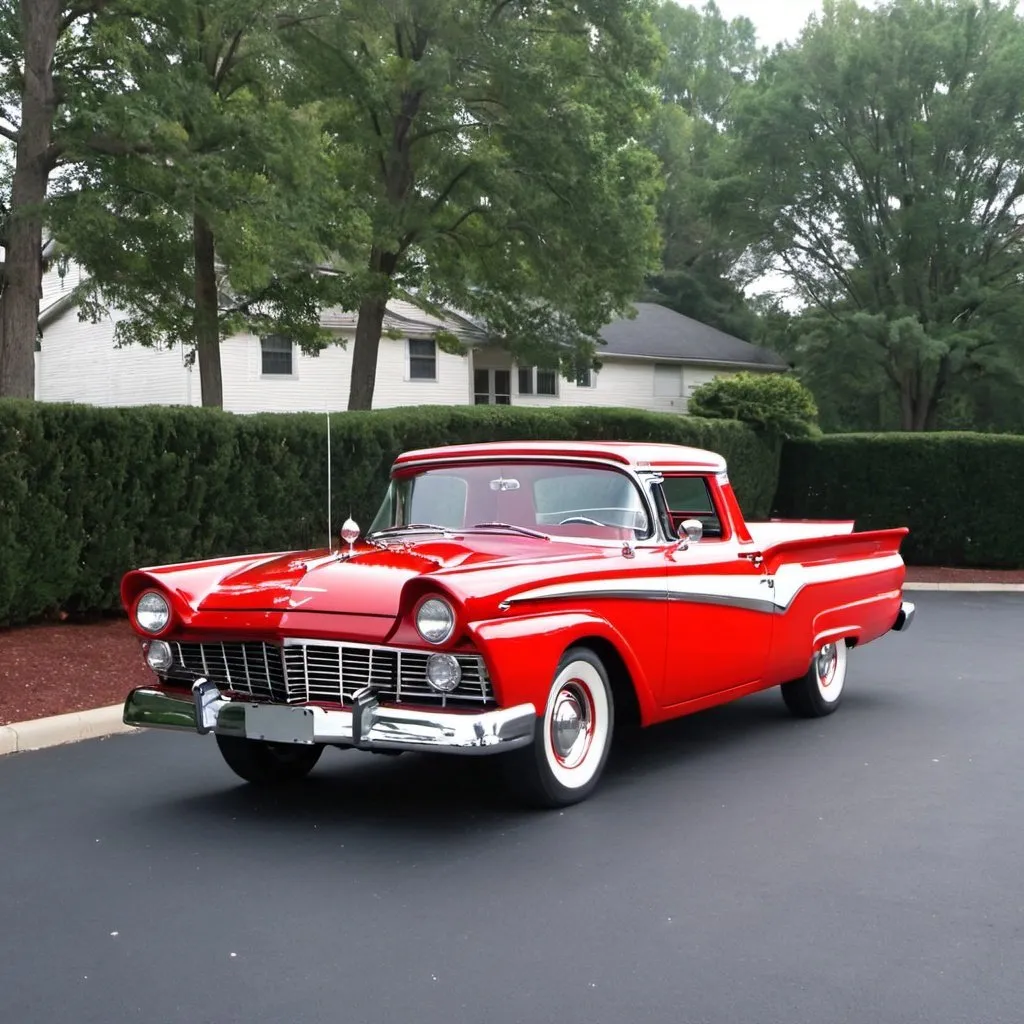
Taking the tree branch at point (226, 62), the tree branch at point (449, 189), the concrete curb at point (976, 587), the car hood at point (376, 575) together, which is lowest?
the concrete curb at point (976, 587)

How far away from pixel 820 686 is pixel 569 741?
114 inches

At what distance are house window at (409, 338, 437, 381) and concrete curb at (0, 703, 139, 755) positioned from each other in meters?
24.6

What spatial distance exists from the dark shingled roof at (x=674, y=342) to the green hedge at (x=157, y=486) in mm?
23624

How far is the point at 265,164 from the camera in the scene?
15258 millimetres

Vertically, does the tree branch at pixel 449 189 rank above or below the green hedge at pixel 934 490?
above

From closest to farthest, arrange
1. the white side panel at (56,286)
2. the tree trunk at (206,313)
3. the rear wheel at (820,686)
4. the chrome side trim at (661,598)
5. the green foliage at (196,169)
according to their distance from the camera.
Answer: the chrome side trim at (661,598), the rear wheel at (820,686), the green foliage at (196,169), the tree trunk at (206,313), the white side panel at (56,286)

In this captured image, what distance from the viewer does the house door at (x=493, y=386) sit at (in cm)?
3517

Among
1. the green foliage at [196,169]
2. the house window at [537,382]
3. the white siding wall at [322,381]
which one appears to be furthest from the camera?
the house window at [537,382]

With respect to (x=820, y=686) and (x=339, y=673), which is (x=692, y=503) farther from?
(x=339, y=673)

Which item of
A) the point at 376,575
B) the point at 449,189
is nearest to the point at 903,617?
the point at 376,575

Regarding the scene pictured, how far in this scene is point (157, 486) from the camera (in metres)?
11.4

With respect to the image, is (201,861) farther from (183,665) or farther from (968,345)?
(968,345)

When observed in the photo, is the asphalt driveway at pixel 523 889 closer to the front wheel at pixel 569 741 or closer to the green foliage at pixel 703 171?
the front wheel at pixel 569 741

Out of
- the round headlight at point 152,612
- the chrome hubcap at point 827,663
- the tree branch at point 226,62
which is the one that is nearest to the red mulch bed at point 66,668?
the round headlight at point 152,612
